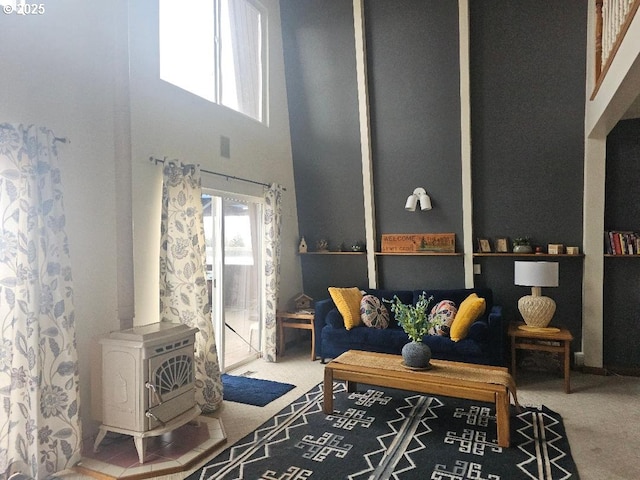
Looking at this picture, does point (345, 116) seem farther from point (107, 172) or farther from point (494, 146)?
point (107, 172)

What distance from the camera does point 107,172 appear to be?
3.34 metres

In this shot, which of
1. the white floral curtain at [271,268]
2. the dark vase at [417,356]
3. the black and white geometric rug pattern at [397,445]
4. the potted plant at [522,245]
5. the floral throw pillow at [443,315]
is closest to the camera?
the black and white geometric rug pattern at [397,445]

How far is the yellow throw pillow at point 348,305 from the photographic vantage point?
16.2 ft

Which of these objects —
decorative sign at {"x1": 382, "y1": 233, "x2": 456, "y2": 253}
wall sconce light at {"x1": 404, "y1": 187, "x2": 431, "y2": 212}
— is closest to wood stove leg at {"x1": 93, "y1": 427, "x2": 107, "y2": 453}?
decorative sign at {"x1": 382, "y1": 233, "x2": 456, "y2": 253}

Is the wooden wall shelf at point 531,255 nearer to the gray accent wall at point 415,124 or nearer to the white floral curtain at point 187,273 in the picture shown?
the gray accent wall at point 415,124

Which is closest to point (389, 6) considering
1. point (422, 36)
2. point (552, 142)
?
point (422, 36)

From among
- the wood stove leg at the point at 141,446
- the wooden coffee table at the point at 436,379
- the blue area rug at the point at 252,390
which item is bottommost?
the blue area rug at the point at 252,390

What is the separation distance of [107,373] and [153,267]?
976mm

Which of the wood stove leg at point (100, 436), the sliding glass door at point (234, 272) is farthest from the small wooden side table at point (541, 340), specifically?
the wood stove leg at point (100, 436)

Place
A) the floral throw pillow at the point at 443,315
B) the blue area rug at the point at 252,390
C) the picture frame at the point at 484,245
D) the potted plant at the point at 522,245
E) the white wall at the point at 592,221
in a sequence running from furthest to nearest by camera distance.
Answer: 1. the picture frame at the point at 484,245
2. the potted plant at the point at 522,245
3. the floral throw pillow at the point at 443,315
4. the white wall at the point at 592,221
5. the blue area rug at the point at 252,390

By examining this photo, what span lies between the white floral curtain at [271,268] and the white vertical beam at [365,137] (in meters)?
1.15

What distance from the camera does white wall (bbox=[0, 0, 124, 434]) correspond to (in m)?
2.80

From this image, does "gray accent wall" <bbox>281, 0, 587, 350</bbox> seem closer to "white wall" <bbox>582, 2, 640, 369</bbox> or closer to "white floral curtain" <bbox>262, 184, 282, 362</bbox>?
"white wall" <bbox>582, 2, 640, 369</bbox>

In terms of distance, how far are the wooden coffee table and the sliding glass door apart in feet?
5.09
